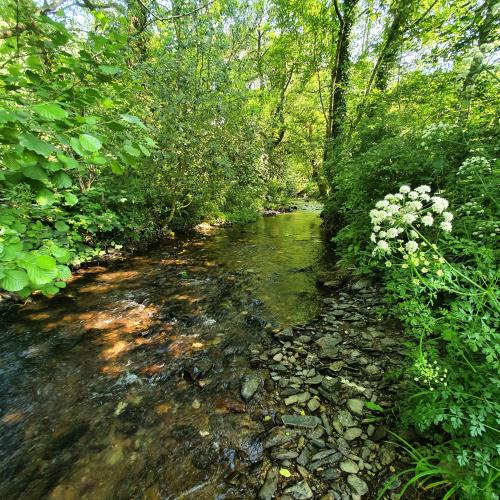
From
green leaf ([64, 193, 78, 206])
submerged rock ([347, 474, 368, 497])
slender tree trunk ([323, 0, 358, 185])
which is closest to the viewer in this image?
green leaf ([64, 193, 78, 206])

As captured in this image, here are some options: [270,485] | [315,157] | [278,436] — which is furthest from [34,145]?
[315,157]

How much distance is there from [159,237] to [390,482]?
406 inches

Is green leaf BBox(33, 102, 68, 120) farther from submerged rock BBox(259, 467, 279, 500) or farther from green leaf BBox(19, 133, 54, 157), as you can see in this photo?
submerged rock BBox(259, 467, 279, 500)

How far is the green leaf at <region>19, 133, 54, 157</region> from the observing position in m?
1.17

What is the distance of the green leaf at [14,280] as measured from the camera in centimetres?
118

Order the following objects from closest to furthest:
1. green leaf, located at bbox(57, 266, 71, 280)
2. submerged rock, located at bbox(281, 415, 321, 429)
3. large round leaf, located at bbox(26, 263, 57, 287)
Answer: large round leaf, located at bbox(26, 263, 57, 287) < green leaf, located at bbox(57, 266, 71, 280) < submerged rock, located at bbox(281, 415, 321, 429)

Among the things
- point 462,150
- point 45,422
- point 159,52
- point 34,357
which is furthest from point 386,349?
point 159,52

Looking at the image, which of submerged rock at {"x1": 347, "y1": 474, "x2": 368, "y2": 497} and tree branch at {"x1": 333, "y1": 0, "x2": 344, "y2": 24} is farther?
tree branch at {"x1": 333, "y1": 0, "x2": 344, "y2": 24}

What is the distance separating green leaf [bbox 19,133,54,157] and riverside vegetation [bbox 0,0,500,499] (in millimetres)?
12

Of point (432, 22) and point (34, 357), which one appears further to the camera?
point (432, 22)

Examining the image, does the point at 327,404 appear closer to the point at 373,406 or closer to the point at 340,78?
the point at 373,406

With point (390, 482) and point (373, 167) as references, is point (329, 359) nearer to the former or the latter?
point (390, 482)

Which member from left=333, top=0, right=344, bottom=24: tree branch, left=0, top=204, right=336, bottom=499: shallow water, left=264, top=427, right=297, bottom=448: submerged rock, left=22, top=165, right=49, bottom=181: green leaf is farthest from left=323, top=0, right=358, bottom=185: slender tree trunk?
left=22, top=165, right=49, bottom=181: green leaf

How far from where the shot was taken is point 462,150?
4438 millimetres
